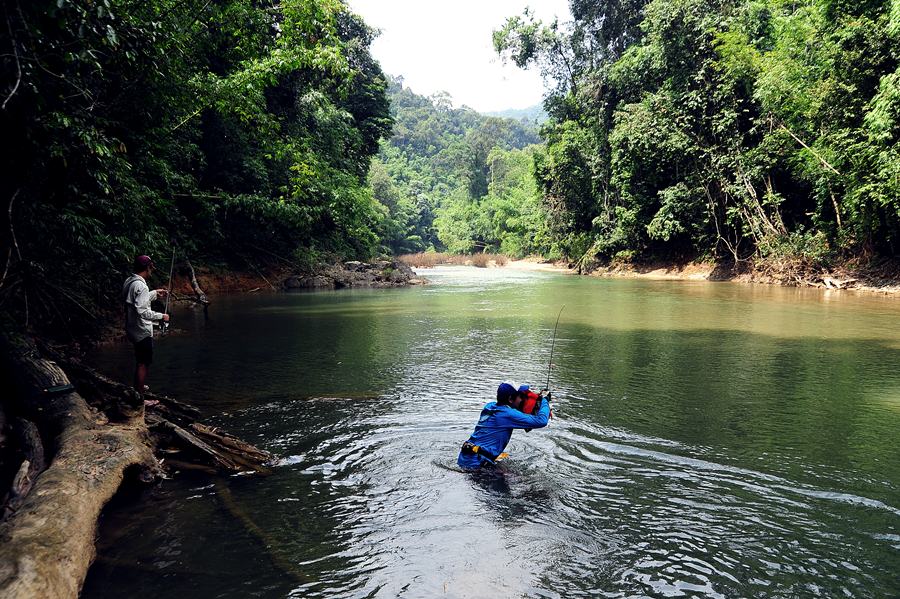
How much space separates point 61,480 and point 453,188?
106 meters

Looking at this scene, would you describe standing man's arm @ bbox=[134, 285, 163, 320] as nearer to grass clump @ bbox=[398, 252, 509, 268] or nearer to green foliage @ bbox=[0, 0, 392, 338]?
green foliage @ bbox=[0, 0, 392, 338]

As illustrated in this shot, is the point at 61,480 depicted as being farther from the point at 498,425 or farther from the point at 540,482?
the point at 540,482

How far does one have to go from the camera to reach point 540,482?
5.71 m

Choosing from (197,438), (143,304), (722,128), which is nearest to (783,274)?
(722,128)

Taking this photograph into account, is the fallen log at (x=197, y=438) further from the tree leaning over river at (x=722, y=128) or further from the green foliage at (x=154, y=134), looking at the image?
the tree leaning over river at (x=722, y=128)

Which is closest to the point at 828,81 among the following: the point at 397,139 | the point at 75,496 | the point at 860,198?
the point at 860,198

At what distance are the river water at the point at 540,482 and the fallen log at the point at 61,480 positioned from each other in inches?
11.0

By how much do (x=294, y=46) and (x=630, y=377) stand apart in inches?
479

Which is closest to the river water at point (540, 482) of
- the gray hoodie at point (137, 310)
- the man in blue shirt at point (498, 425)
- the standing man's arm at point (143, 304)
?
the man in blue shirt at point (498, 425)

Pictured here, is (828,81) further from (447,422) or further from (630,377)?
(447,422)

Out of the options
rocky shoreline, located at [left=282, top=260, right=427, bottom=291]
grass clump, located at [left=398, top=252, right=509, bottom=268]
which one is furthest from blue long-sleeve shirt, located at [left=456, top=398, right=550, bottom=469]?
grass clump, located at [left=398, top=252, right=509, bottom=268]

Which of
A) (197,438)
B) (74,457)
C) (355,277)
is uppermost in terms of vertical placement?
(355,277)

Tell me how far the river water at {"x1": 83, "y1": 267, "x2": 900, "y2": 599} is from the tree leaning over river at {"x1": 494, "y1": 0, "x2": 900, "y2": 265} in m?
13.6

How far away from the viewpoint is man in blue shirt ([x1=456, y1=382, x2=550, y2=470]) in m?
5.89
